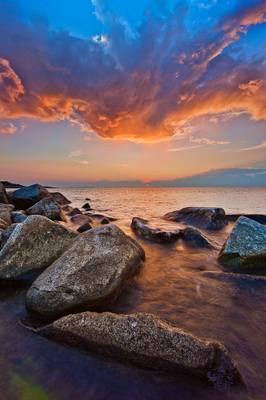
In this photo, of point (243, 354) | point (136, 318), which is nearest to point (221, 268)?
point (243, 354)

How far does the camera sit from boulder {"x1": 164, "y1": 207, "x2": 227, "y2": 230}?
13.3 metres

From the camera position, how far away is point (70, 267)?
197 inches

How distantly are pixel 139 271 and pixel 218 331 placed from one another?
2870 mm

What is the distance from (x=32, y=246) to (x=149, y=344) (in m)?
4.00

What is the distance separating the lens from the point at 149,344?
3.32 m

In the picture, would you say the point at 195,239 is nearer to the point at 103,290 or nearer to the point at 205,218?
the point at 205,218

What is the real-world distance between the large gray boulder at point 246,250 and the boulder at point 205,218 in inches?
219

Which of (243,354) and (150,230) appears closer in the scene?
(243,354)

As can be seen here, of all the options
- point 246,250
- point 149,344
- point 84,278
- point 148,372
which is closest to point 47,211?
point 84,278

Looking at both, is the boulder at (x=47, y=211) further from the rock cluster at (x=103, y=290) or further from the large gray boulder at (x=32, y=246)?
the large gray boulder at (x=32, y=246)

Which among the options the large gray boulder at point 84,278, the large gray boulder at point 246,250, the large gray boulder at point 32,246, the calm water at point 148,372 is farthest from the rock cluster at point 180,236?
the large gray boulder at point 32,246

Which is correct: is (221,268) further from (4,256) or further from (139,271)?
(4,256)

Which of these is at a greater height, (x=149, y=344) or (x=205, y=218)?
(x=205, y=218)

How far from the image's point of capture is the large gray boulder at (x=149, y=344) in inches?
122
